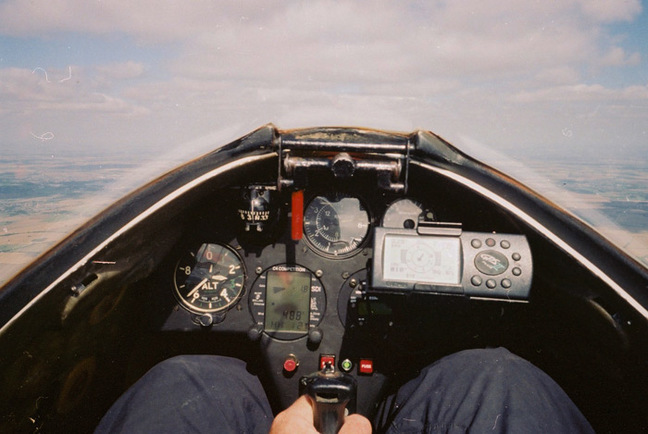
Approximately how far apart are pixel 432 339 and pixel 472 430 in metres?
0.81

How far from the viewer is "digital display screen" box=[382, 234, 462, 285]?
5.16 feet

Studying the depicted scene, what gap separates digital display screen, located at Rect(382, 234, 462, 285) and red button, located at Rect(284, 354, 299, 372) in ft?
2.18

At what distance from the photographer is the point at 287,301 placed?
2.02m

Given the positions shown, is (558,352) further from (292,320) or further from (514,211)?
(292,320)

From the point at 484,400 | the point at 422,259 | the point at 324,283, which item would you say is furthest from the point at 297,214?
→ the point at 484,400

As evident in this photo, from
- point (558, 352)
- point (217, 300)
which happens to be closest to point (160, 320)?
point (217, 300)

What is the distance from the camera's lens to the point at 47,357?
4.33ft

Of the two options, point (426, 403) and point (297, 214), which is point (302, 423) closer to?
point (426, 403)

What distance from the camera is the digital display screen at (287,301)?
2.01 meters

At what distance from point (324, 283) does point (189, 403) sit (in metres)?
0.83

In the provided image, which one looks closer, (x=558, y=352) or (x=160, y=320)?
(x=558, y=352)

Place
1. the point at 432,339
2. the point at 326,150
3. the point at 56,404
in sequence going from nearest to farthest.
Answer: the point at 56,404 < the point at 326,150 < the point at 432,339

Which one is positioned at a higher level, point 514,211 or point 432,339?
point 514,211

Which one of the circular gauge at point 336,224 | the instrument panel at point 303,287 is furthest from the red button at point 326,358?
the circular gauge at point 336,224
